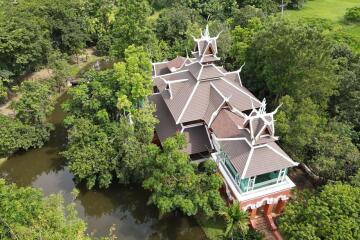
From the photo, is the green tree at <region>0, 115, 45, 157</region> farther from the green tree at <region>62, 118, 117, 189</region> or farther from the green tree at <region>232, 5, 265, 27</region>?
the green tree at <region>232, 5, 265, 27</region>

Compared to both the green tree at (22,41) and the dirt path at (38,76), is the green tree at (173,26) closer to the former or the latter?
the dirt path at (38,76)

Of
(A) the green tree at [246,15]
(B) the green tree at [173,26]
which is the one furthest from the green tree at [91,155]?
(A) the green tree at [246,15]

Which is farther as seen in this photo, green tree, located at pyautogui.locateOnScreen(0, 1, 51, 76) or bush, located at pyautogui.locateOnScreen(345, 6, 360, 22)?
bush, located at pyautogui.locateOnScreen(345, 6, 360, 22)

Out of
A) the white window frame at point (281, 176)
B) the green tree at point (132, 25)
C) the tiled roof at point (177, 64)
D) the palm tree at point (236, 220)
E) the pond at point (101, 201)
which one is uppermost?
the green tree at point (132, 25)

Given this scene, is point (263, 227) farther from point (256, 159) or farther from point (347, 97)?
point (347, 97)

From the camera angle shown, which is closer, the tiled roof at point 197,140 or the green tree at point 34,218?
the green tree at point 34,218

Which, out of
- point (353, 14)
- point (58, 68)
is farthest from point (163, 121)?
point (353, 14)

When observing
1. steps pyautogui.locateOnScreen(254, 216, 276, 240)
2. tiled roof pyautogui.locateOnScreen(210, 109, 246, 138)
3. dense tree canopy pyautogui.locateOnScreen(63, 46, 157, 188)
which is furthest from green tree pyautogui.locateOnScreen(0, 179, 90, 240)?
steps pyautogui.locateOnScreen(254, 216, 276, 240)
